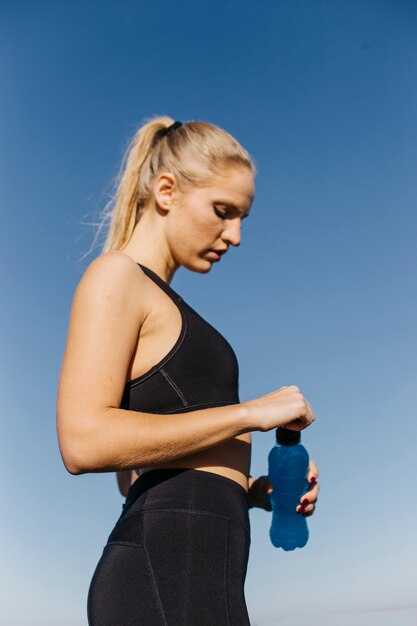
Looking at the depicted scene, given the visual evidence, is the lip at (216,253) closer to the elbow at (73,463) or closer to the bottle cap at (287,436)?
the bottle cap at (287,436)

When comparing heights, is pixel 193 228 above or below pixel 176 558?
above

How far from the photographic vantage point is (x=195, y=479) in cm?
271

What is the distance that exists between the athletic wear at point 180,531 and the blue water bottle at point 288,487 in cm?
32

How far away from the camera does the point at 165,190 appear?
325 cm

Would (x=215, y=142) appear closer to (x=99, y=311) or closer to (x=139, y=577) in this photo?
(x=99, y=311)

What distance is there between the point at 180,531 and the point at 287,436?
73 cm

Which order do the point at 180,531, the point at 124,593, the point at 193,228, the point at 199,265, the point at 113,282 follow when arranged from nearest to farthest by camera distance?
the point at 124,593, the point at 180,531, the point at 113,282, the point at 193,228, the point at 199,265

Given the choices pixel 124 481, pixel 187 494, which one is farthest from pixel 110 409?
pixel 124 481

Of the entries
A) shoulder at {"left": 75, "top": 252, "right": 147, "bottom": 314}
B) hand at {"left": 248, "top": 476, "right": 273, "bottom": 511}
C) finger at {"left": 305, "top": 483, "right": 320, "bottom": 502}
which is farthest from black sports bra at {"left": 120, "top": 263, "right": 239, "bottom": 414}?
finger at {"left": 305, "top": 483, "right": 320, "bottom": 502}

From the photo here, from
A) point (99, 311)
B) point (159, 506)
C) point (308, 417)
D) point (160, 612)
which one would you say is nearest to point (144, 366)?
point (99, 311)

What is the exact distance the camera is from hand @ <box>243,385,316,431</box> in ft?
8.75

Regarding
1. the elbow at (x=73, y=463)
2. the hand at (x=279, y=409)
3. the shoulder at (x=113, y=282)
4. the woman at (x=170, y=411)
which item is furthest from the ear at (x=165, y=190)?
the elbow at (x=73, y=463)

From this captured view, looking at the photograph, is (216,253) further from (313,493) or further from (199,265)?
(313,493)

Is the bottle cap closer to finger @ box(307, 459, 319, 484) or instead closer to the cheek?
finger @ box(307, 459, 319, 484)
